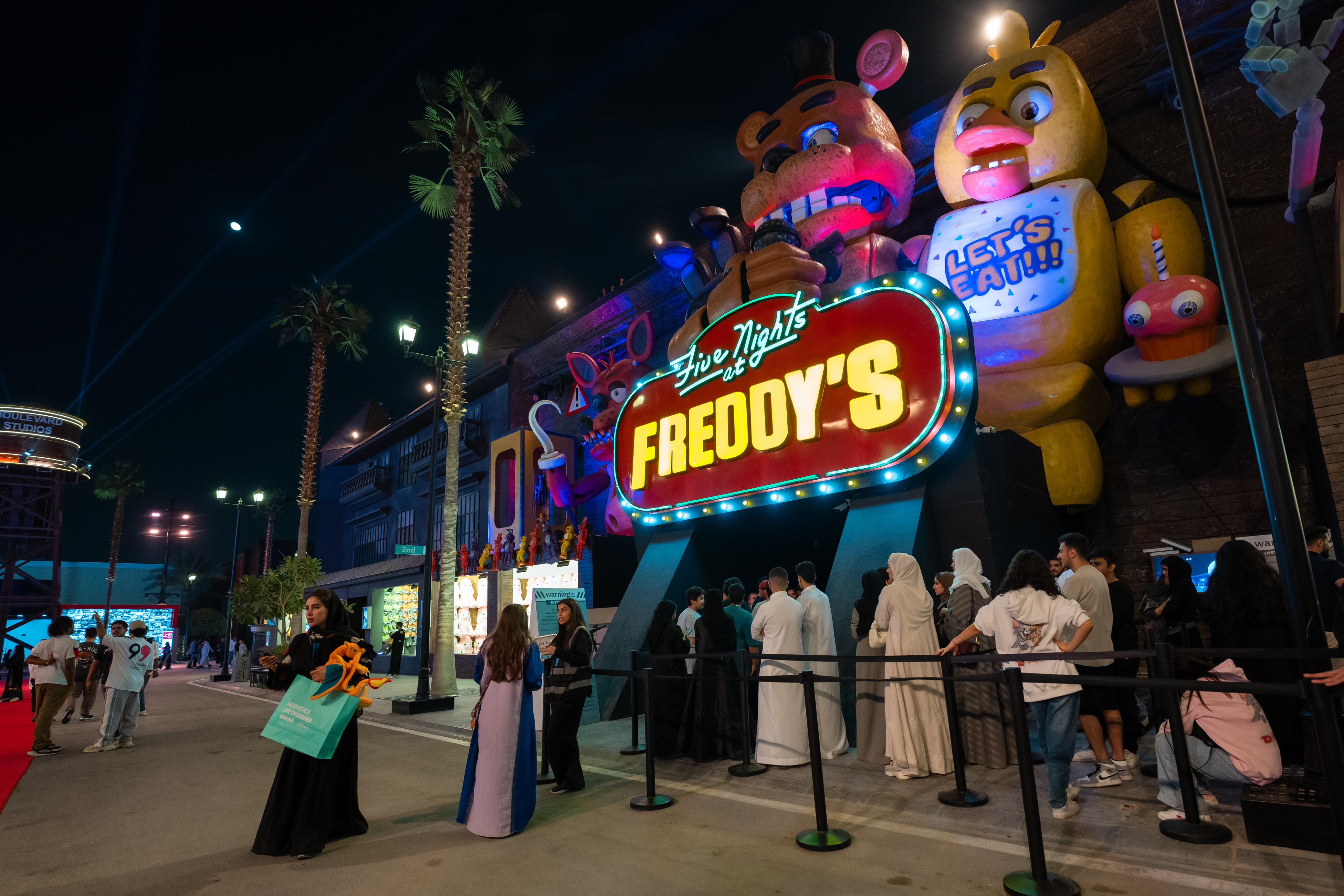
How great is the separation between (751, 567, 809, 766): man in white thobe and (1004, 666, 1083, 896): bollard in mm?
3667

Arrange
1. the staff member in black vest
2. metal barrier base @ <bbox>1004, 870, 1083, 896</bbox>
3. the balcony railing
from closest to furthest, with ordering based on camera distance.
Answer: metal barrier base @ <bbox>1004, 870, 1083, 896</bbox>, the staff member in black vest, the balcony railing

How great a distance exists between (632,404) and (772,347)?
12.1 feet

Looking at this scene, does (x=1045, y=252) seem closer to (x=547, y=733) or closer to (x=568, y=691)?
(x=568, y=691)

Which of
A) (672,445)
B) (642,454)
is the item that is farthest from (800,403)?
(642,454)

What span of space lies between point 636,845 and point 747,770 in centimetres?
239

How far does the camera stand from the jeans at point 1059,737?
4.98 metres

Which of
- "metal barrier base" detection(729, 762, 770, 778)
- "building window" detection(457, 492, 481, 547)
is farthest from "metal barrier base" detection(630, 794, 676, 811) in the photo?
"building window" detection(457, 492, 481, 547)

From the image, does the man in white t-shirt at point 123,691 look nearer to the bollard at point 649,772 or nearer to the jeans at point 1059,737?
the bollard at point 649,772

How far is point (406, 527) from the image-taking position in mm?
32281

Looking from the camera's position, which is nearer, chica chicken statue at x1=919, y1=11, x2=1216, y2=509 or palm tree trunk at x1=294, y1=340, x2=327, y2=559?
chica chicken statue at x1=919, y1=11, x2=1216, y2=509

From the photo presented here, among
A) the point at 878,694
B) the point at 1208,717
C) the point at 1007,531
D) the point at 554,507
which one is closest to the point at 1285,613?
the point at 1208,717

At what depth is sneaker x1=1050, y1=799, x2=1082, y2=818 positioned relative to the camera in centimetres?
504

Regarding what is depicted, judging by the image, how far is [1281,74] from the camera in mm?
6309

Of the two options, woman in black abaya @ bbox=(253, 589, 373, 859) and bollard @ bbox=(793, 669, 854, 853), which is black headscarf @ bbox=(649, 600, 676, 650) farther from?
woman in black abaya @ bbox=(253, 589, 373, 859)
